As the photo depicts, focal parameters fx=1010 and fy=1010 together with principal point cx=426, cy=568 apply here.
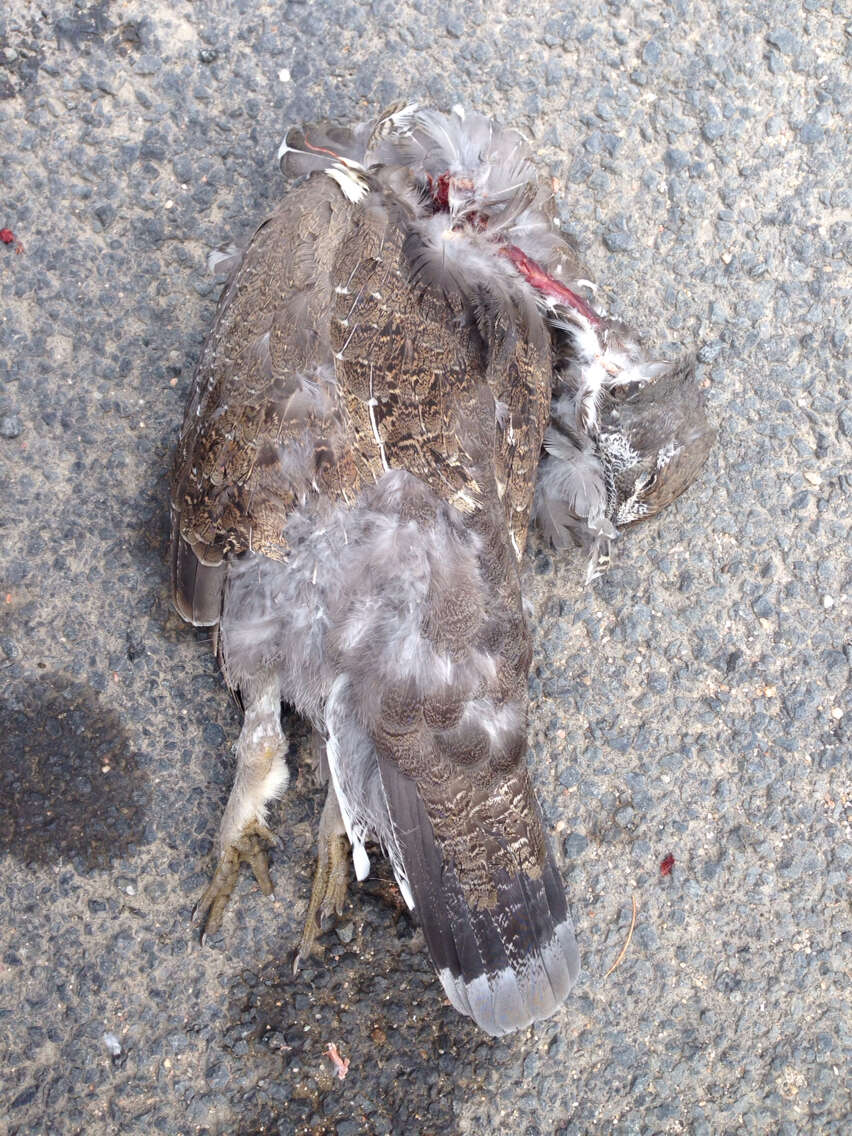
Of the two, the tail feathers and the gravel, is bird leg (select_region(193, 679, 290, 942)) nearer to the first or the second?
the gravel

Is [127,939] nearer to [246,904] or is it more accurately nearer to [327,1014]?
[246,904]

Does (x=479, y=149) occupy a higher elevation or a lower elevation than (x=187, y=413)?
higher

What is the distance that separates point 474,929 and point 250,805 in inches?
27.9

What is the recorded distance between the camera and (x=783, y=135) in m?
3.21

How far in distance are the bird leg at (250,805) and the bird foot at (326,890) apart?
142 millimetres

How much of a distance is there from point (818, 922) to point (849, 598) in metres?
0.95

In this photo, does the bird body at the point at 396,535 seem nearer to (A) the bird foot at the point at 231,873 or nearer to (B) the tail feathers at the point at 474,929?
(B) the tail feathers at the point at 474,929

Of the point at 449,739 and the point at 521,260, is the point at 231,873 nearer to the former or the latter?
the point at 449,739

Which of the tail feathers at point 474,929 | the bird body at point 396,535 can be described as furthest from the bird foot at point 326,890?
the tail feathers at point 474,929

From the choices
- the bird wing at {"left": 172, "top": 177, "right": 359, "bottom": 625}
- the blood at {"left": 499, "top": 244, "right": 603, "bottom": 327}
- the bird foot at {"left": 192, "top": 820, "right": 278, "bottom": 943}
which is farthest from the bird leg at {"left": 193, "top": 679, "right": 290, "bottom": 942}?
the blood at {"left": 499, "top": 244, "right": 603, "bottom": 327}

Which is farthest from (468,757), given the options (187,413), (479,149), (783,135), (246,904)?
(783,135)

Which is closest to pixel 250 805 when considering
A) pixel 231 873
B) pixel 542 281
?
pixel 231 873

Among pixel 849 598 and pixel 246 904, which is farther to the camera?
pixel 849 598

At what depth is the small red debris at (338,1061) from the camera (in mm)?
2676
